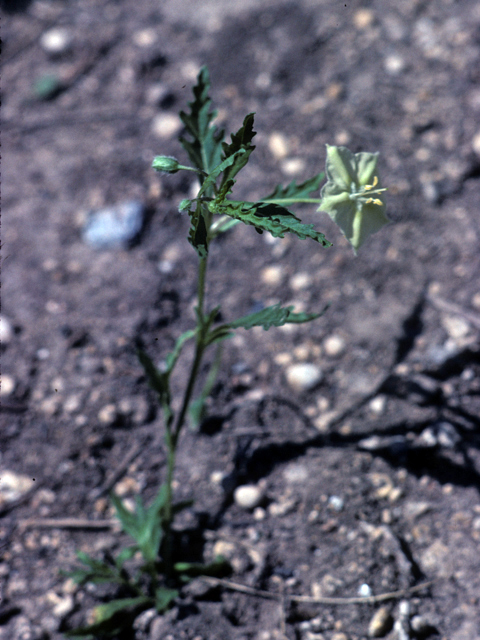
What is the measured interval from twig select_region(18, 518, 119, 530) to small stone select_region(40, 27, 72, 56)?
286 centimetres

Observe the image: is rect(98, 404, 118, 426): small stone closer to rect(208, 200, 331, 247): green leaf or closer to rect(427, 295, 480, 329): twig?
rect(208, 200, 331, 247): green leaf

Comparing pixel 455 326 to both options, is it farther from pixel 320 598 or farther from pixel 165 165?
pixel 165 165

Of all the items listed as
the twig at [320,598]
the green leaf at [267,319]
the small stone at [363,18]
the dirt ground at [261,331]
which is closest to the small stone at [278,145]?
the dirt ground at [261,331]

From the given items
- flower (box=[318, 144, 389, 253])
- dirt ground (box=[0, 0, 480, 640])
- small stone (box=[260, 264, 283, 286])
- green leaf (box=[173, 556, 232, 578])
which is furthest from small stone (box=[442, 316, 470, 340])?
green leaf (box=[173, 556, 232, 578])

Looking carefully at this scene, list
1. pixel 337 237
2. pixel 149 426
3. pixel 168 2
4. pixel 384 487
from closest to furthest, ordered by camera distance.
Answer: pixel 384 487
pixel 149 426
pixel 337 237
pixel 168 2

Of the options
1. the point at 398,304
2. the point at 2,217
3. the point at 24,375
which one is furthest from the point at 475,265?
the point at 2,217

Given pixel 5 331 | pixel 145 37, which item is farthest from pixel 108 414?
pixel 145 37

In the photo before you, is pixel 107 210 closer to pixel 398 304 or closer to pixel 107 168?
pixel 107 168

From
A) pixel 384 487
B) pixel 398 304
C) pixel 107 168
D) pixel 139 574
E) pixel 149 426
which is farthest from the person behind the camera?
pixel 107 168

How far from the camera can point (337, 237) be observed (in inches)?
114

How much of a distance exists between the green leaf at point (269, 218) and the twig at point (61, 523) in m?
1.44

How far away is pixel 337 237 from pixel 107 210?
3.95ft

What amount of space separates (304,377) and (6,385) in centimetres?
131

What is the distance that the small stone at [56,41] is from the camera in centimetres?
363
